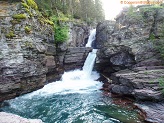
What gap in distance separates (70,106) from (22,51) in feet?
25.5

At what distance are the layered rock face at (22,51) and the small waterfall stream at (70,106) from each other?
1359 mm

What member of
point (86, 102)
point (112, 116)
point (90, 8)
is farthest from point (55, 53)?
point (90, 8)

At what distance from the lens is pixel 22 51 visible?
64.3 ft

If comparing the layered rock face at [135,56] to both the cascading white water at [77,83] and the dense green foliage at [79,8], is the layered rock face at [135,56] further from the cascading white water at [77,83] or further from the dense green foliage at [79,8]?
the dense green foliage at [79,8]

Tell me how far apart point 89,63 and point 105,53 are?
197 inches

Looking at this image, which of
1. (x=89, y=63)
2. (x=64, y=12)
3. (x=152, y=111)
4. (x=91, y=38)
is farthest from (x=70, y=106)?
(x=91, y=38)

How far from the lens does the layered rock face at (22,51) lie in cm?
1842

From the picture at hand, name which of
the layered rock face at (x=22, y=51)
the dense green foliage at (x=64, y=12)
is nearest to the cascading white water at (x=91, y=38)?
the dense green foliage at (x=64, y=12)

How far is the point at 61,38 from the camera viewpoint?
26594 mm

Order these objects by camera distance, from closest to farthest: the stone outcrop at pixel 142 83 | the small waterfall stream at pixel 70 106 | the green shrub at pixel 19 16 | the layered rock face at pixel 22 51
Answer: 1. the small waterfall stream at pixel 70 106
2. the stone outcrop at pixel 142 83
3. the layered rock face at pixel 22 51
4. the green shrub at pixel 19 16

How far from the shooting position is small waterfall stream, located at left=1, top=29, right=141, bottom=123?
15.2 meters

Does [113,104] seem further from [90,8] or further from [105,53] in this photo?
[90,8]

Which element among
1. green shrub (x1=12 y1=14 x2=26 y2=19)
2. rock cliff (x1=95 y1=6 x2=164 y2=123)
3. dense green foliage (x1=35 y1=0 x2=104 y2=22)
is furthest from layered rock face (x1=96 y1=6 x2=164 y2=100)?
dense green foliage (x1=35 y1=0 x2=104 y2=22)

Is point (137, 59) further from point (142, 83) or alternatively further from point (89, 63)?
point (89, 63)
